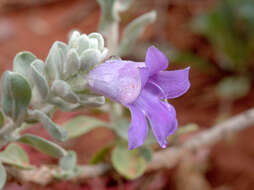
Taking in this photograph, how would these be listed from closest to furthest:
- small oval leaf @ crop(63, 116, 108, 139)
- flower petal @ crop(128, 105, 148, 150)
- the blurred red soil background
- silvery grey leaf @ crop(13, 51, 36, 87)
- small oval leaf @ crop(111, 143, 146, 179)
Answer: flower petal @ crop(128, 105, 148, 150) → silvery grey leaf @ crop(13, 51, 36, 87) → small oval leaf @ crop(111, 143, 146, 179) → small oval leaf @ crop(63, 116, 108, 139) → the blurred red soil background

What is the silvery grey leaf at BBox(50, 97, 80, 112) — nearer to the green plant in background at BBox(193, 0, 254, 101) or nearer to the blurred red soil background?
the blurred red soil background

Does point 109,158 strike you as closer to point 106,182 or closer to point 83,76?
point 106,182

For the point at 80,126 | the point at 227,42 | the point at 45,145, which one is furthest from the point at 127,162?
the point at 227,42

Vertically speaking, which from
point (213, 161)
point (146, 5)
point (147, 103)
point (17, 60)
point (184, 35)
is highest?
point (17, 60)

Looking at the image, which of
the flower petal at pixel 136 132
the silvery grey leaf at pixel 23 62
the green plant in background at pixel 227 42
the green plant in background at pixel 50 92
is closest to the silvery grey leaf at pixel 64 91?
the green plant in background at pixel 50 92

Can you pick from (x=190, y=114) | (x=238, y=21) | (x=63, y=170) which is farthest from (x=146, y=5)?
(x=63, y=170)

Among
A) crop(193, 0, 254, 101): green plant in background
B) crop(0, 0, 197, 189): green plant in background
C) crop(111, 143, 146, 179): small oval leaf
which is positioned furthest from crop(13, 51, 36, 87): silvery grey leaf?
crop(193, 0, 254, 101): green plant in background
